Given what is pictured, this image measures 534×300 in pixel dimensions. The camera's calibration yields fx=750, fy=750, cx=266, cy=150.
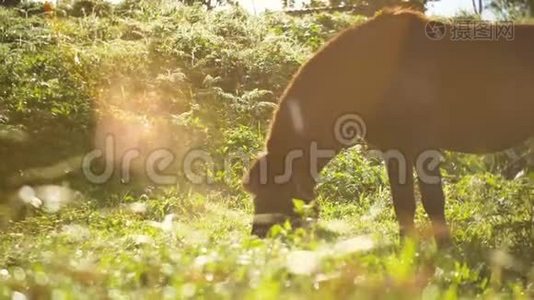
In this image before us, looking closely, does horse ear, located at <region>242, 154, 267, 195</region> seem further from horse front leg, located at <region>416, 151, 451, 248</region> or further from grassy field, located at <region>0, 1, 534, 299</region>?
horse front leg, located at <region>416, 151, 451, 248</region>

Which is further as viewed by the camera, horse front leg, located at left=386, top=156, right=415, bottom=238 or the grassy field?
horse front leg, located at left=386, top=156, right=415, bottom=238

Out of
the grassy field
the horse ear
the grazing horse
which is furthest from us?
the grazing horse

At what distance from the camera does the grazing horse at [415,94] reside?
186 inches

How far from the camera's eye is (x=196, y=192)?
629 centimetres

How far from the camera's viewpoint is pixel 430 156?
A: 4.92m

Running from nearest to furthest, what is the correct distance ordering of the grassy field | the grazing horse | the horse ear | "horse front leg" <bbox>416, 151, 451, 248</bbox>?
the grassy field → the horse ear → the grazing horse → "horse front leg" <bbox>416, 151, 451, 248</bbox>

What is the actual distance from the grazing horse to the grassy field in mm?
270

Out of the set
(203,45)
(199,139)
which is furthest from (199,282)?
(203,45)

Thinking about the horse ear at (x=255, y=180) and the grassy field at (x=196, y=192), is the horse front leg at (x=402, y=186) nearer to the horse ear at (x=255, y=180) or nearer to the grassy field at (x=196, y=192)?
the grassy field at (x=196, y=192)

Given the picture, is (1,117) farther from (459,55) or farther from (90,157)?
(459,55)

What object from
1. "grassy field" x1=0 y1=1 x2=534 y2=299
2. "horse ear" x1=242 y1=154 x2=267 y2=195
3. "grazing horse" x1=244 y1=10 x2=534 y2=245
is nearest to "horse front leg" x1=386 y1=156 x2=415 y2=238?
"grazing horse" x1=244 y1=10 x2=534 y2=245

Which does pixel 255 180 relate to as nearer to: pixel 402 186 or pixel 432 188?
pixel 402 186

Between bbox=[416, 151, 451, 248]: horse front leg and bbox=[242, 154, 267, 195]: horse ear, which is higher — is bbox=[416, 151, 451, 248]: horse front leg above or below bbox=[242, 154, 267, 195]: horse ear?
below

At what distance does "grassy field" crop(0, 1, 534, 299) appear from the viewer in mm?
2639
